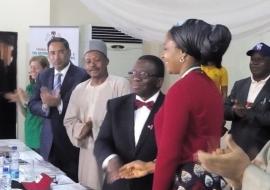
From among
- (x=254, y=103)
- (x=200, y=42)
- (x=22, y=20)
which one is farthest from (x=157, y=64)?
(x=22, y=20)

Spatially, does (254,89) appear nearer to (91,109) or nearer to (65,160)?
(91,109)

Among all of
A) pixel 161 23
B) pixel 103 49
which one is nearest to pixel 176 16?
pixel 161 23

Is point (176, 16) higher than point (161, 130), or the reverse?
point (176, 16)

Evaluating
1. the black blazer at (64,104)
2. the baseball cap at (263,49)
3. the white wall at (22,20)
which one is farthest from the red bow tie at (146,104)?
the white wall at (22,20)

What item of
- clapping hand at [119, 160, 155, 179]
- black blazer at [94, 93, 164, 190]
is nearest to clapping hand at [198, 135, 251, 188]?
clapping hand at [119, 160, 155, 179]

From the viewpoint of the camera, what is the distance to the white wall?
523cm

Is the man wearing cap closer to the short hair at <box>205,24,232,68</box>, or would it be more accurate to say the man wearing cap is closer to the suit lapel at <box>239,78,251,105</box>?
the suit lapel at <box>239,78,251,105</box>

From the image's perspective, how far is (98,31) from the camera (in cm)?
551

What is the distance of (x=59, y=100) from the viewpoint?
2867mm

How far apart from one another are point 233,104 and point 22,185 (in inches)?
62.7

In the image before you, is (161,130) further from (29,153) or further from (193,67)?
(29,153)

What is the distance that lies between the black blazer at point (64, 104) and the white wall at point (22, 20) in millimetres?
2256

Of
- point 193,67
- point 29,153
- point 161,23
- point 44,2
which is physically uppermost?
point 44,2

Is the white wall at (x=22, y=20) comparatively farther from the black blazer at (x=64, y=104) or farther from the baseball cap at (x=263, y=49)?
the baseball cap at (x=263, y=49)
